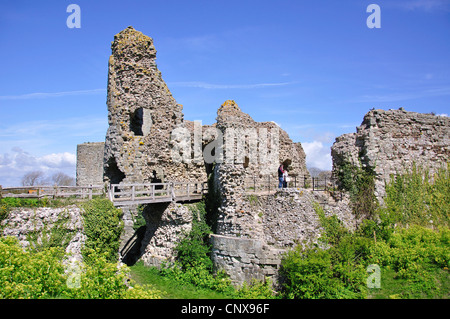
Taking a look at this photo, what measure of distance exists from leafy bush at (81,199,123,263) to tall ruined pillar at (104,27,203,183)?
15.9 ft

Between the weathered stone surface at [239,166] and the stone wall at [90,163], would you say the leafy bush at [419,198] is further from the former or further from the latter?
the stone wall at [90,163]

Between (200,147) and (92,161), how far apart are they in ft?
56.2

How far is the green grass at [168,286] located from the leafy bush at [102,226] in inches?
92.1

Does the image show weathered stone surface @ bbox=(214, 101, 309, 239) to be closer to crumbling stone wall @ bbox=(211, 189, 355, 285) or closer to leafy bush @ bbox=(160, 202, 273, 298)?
crumbling stone wall @ bbox=(211, 189, 355, 285)

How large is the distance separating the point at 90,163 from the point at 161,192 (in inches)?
702

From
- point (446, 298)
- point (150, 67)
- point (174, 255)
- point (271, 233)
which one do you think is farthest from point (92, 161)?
point (446, 298)

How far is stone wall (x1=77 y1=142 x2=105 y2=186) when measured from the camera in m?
33.9

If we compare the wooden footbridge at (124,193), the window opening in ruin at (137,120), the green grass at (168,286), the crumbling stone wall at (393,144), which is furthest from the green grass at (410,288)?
the window opening in ruin at (137,120)

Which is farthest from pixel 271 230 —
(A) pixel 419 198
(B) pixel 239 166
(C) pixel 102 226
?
(C) pixel 102 226

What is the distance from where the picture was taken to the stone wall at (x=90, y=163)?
33.9 meters

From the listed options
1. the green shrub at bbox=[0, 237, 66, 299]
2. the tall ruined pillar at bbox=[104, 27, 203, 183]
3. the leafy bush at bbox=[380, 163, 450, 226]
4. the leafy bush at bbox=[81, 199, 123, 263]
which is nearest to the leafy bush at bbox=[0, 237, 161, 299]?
the green shrub at bbox=[0, 237, 66, 299]

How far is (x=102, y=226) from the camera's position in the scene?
47.3 ft

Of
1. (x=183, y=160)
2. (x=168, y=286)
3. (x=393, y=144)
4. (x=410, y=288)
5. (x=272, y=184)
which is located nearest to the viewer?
(x=410, y=288)

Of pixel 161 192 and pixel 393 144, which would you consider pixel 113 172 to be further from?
pixel 393 144
